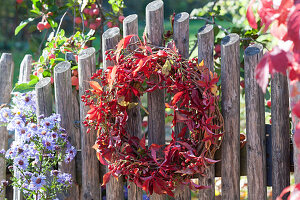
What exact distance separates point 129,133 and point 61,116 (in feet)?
1.23

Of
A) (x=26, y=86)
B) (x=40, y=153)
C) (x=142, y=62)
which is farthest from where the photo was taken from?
(x=26, y=86)

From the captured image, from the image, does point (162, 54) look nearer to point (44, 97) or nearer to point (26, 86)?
point (44, 97)

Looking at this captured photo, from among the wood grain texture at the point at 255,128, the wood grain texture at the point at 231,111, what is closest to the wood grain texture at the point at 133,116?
the wood grain texture at the point at 231,111

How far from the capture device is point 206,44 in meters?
2.01

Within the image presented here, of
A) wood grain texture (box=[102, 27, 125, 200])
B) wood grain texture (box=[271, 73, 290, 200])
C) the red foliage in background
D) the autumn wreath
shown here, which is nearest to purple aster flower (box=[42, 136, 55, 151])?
the autumn wreath

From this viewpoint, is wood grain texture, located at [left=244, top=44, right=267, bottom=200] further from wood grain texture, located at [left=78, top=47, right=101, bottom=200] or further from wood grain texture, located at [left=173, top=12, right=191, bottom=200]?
wood grain texture, located at [left=78, top=47, right=101, bottom=200]

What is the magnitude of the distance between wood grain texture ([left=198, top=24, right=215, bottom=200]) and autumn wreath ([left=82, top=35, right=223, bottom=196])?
83 mm

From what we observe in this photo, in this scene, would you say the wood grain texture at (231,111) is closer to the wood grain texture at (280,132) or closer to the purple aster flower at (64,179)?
the wood grain texture at (280,132)

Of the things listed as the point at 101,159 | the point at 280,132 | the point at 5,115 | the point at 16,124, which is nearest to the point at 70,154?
the point at 101,159

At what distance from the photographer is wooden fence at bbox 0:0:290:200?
6.45ft

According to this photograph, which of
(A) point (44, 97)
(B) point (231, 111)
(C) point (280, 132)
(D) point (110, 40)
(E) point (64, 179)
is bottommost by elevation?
(E) point (64, 179)

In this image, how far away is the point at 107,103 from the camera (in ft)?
6.44

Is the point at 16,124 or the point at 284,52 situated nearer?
the point at 284,52

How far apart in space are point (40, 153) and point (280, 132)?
1.14 metres
